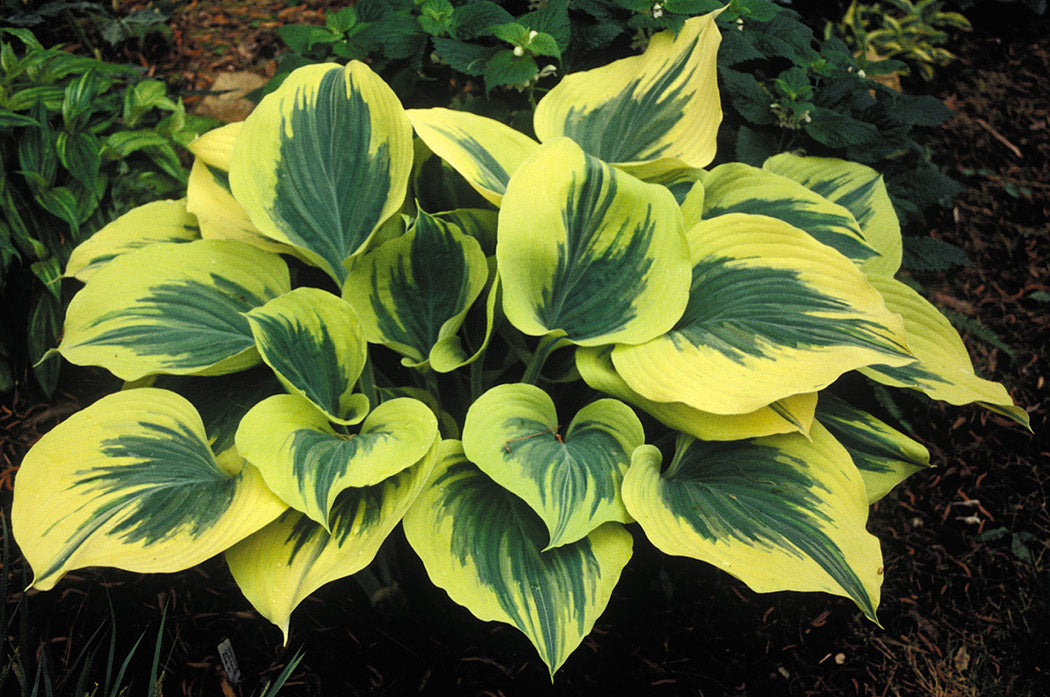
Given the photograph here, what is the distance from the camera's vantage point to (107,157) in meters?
2.18

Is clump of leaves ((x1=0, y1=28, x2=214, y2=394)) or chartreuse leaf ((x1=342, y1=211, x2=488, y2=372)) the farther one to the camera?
clump of leaves ((x1=0, y1=28, x2=214, y2=394))

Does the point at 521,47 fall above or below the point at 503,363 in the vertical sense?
above

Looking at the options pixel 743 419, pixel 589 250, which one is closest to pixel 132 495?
pixel 589 250

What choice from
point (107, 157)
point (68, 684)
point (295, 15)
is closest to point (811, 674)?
point (68, 684)

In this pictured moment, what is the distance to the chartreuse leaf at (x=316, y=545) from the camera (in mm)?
1292

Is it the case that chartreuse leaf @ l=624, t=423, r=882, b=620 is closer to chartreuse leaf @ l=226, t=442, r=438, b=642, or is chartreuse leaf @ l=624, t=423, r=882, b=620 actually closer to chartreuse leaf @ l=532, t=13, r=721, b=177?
chartreuse leaf @ l=226, t=442, r=438, b=642

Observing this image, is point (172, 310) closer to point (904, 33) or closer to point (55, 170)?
point (55, 170)

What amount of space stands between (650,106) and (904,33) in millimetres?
1897

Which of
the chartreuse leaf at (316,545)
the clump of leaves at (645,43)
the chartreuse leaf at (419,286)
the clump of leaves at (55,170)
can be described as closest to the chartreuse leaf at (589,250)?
the chartreuse leaf at (419,286)

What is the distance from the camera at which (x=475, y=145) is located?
170 cm

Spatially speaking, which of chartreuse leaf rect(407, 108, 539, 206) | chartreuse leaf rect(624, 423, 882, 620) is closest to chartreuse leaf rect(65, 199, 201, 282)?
chartreuse leaf rect(407, 108, 539, 206)

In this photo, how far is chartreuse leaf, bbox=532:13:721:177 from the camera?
1777 millimetres

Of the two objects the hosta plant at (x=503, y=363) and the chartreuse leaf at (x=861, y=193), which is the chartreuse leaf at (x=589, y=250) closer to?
the hosta plant at (x=503, y=363)

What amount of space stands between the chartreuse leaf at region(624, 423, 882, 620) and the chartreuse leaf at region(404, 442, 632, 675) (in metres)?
0.12
